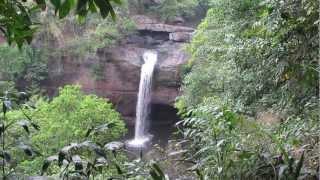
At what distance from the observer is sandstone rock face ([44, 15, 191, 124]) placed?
12.3 metres

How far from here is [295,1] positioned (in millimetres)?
2975

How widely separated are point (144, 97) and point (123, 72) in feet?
2.88

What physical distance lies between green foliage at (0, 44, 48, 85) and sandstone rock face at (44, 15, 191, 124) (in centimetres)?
35

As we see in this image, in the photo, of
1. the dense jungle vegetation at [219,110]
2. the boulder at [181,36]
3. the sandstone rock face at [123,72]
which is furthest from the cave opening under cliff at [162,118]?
the dense jungle vegetation at [219,110]

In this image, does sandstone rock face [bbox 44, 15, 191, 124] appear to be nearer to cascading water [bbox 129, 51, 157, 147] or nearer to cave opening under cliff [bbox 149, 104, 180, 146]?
cascading water [bbox 129, 51, 157, 147]

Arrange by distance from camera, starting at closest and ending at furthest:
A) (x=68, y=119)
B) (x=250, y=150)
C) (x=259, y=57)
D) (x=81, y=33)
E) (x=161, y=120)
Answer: (x=250, y=150) < (x=259, y=57) < (x=68, y=119) < (x=81, y=33) < (x=161, y=120)

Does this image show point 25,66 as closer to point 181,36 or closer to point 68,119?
point 181,36

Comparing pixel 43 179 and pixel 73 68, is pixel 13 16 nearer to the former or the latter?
pixel 43 179

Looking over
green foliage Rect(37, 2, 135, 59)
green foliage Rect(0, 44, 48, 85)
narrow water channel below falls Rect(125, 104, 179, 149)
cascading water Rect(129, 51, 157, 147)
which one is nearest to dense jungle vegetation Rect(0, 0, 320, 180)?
green foliage Rect(0, 44, 48, 85)

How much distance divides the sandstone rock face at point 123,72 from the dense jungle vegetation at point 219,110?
1.69 m

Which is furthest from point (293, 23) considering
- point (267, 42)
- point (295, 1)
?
point (267, 42)

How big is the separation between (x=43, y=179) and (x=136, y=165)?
39 centimetres

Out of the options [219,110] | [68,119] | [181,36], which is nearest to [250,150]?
[219,110]

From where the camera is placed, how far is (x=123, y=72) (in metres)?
12.4
